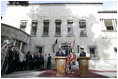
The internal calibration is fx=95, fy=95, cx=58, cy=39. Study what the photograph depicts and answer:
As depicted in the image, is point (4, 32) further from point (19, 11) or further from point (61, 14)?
point (61, 14)

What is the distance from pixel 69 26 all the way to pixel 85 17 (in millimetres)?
2884

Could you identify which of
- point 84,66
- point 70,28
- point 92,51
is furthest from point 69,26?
point 84,66

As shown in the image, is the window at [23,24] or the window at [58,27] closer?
the window at [58,27]

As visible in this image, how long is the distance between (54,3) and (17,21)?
22.1 feet

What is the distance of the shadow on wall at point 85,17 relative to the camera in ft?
45.2

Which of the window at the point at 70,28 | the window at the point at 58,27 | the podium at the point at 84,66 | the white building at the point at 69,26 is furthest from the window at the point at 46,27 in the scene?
the podium at the point at 84,66

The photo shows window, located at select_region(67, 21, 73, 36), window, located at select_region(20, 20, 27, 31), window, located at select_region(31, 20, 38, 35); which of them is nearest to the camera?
window, located at select_region(67, 21, 73, 36)

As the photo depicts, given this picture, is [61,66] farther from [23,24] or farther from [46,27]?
[23,24]

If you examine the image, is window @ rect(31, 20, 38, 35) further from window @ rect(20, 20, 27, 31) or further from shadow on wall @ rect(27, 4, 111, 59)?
window @ rect(20, 20, 27, 31)

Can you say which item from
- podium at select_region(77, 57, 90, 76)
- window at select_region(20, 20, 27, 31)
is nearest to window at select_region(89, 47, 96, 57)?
podium at select_region(77, 57, 90, 76)

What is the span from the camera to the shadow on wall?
13775 mm

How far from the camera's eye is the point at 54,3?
15.8m

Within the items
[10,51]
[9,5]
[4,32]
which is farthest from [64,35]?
[9,5]

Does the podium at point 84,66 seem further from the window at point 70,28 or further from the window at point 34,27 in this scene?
the window at point 34,27
